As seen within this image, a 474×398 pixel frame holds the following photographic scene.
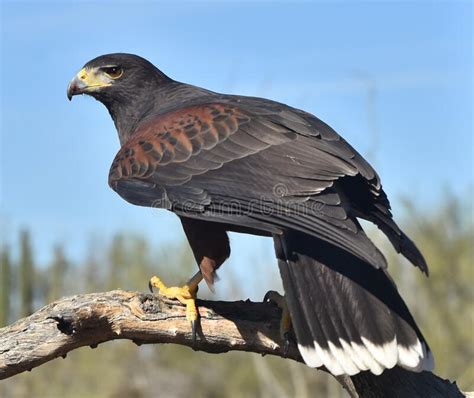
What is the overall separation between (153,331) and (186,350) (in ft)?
54.2

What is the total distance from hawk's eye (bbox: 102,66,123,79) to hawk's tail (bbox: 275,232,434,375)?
2642mm

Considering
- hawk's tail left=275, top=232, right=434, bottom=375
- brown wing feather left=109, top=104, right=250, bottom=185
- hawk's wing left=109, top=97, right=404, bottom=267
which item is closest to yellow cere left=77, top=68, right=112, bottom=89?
hawk's wing left=109, top=97, right=404, bottom=267

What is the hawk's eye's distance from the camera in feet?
22.7

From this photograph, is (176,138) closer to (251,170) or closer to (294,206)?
(251,170)

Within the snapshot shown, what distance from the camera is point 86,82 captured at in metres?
6.89

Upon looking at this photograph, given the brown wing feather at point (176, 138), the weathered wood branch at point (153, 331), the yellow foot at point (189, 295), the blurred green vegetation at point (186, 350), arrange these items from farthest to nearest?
the blurred green vegetation at point (186, 350) → the brown wing feather at point (176, 138) → the yellow foot at point (189, 295) → the weathered wood branch at point (153, 331)

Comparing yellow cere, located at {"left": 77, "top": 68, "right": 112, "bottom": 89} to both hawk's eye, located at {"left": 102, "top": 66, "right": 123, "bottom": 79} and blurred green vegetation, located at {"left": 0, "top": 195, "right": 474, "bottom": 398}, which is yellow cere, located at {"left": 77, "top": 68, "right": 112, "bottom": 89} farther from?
blurred green vegetation, located at {"left": 0, "top": 195, "right": 474, "bottom": 398}

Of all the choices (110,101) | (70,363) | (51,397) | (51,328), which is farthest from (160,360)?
(51,328)

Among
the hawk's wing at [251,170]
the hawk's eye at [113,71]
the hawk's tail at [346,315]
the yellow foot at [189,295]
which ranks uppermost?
the hawk's eye at [113,71]

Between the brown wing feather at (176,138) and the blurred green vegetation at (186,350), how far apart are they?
22.2ft

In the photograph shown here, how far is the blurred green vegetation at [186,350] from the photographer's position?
15.3m

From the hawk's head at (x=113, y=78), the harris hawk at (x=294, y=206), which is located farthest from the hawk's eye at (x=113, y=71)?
the harris hawk at (x=294, y=206)

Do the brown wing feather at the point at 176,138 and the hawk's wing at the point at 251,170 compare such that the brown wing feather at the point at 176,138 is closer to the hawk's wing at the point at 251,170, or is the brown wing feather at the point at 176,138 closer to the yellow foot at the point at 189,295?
the hawk's wing at the point at 251,170

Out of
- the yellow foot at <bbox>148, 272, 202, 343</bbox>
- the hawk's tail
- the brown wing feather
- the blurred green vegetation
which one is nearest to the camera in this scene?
the hawk's tail
